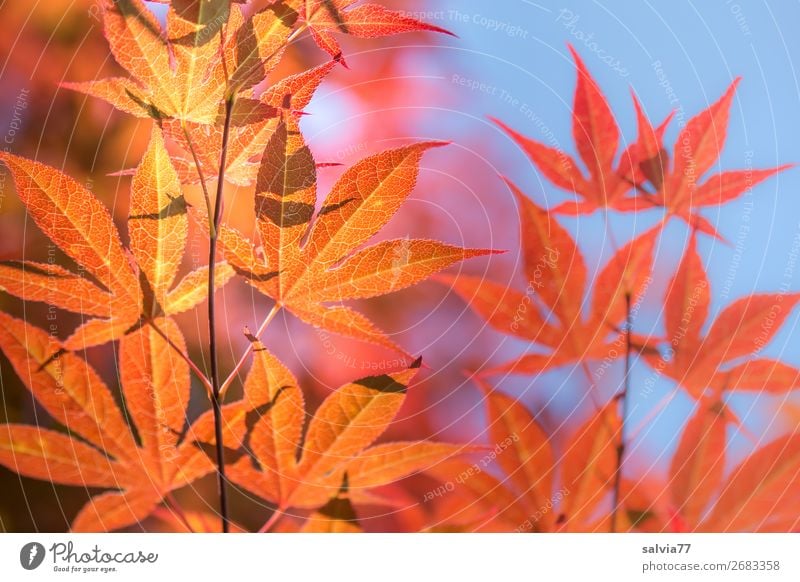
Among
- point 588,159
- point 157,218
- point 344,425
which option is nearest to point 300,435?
point 344,425

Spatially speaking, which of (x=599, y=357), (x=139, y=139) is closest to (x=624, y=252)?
(x=599, y=357)

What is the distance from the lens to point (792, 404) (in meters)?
0.41

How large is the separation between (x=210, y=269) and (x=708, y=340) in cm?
30

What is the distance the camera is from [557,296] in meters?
0.38

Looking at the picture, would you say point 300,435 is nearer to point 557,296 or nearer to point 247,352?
point 247,352

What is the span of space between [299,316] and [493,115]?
0.61ft

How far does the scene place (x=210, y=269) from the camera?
32 cm

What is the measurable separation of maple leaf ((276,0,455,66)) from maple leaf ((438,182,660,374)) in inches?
5.2

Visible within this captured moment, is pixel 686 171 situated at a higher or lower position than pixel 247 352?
higher

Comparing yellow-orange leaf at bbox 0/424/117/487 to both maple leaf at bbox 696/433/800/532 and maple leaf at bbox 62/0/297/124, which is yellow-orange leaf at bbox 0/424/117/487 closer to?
maple leaf at bbox 62/0/297/124
